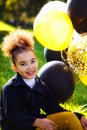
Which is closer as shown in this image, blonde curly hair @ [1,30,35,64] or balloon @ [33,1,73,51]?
blonde curly hair @ [1,30,35,64]

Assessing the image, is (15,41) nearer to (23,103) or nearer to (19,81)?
(19,81)

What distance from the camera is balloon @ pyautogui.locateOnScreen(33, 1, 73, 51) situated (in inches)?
111

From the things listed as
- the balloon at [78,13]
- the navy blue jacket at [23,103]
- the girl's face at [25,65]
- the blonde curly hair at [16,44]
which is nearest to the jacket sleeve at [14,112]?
the navy blue jacket at [23,103]

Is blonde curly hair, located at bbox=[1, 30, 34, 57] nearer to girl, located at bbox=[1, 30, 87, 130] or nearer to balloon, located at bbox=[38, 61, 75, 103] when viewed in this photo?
girl, located at bbox=[1, 30, 87, 130]

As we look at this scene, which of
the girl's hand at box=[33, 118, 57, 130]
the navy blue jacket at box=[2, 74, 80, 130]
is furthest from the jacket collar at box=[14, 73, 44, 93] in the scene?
the girl's hand at box=[33, 118, 57, 130]

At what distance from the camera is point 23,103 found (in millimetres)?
2572

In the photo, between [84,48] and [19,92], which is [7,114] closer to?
[19,92]

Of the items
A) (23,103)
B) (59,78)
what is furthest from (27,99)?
(59,78)

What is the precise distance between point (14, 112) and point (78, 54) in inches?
26.0

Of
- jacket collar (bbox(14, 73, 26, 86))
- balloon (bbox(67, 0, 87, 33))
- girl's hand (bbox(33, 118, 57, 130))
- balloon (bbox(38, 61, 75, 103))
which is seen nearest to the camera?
girl's hand (bbox(33, 118, 57, 130))

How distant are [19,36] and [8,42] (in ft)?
0.27

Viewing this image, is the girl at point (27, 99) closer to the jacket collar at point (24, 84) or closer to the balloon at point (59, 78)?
the jacket collar at point (24, 84)

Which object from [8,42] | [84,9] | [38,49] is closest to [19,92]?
[8,42]

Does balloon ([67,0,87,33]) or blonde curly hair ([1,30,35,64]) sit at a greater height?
balloon ([67,0,87,33])
